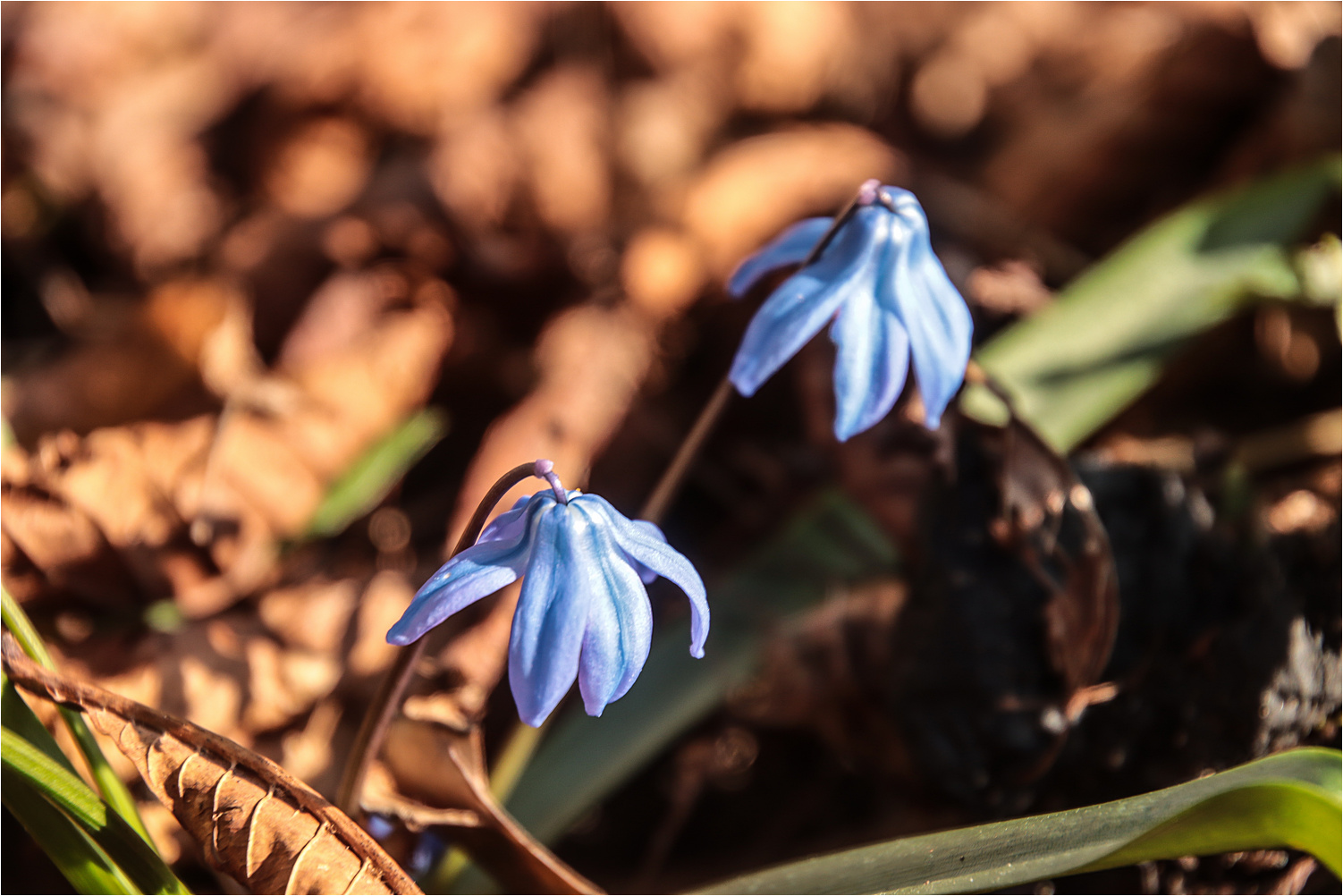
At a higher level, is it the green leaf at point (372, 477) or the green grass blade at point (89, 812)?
the green grass blade at point (89, 812)

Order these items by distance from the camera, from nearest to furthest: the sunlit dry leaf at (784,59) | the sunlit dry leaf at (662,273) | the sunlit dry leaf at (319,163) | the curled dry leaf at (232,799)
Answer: the curled dry leaf at (232,799)
the sunlit dry leaf at (662,273)
the sunlit dry leaf at (319,163)
the sunlit dry leaf at (784,59)

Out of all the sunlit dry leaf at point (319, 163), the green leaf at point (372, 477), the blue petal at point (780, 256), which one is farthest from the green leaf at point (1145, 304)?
the sunlit dry leaf at point (319, 163)

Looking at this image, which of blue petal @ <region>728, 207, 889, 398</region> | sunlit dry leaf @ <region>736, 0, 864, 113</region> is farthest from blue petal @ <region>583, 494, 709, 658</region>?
sunlit dry leaf @ <region>736, 0, 864, 113</region>

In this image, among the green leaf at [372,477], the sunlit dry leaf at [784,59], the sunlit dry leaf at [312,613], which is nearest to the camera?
the sunlit dry leaf at [312,613]

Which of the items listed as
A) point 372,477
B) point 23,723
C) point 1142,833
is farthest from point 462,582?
point 372,477

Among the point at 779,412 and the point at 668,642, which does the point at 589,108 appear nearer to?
the point at 779,412

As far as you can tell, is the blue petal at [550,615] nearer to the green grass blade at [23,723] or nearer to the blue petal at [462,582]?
the blue petal at [462,582]

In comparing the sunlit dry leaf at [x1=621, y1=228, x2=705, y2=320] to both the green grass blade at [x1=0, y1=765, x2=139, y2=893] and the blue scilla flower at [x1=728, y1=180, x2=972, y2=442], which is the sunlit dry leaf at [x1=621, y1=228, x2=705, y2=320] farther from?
the green grass blade at [x1=0, y1=765, x2=139, y2=893]

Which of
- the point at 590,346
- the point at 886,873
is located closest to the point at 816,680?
the point at 886,873

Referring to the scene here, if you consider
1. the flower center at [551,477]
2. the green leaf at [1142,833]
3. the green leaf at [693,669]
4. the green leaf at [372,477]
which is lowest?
the green leaf at [693,669]
